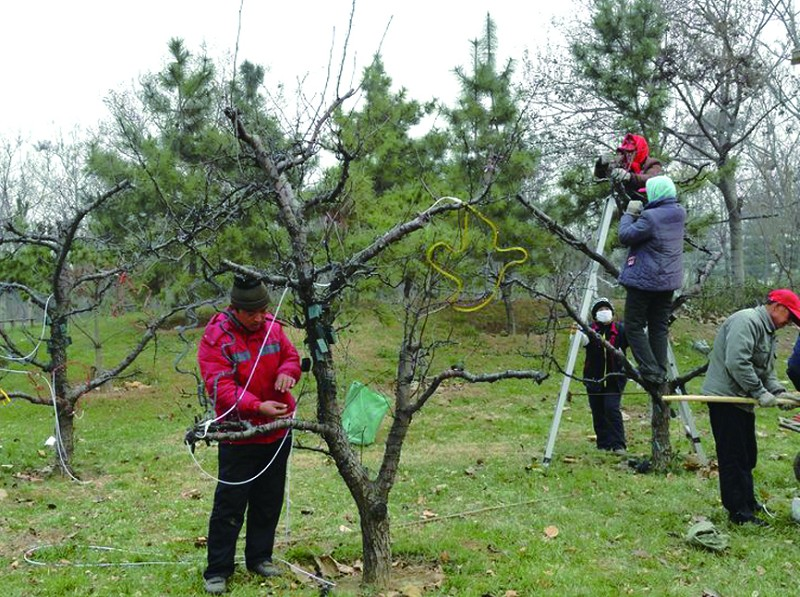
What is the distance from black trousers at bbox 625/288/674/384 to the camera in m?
6.67

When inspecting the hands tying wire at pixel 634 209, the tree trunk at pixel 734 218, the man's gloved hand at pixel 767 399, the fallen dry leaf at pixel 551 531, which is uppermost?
the tree trunk at pixel 734 218

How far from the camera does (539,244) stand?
1720cm

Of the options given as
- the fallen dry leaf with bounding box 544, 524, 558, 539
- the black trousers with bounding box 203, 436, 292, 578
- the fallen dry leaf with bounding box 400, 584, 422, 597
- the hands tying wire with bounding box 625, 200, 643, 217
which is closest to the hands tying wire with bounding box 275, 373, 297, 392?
the black trousers with bounding box 203, 436, 292, 578

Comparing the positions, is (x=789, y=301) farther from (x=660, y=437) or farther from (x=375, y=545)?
(x=375, y=545)

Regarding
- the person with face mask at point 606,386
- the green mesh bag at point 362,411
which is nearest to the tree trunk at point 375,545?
the person with face mask at point 606,386

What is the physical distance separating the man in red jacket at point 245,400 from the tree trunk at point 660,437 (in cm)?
381

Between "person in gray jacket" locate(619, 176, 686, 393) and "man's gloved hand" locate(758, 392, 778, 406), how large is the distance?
145 centimetres

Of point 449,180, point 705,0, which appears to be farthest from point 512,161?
point 705,0

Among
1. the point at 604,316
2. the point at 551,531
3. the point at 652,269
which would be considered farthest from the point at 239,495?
the point at 604,316

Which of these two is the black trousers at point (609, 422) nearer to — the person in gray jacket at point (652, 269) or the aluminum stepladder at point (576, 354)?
the aluminum stepladder at point (576, 354)

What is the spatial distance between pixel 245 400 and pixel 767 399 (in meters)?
3.44

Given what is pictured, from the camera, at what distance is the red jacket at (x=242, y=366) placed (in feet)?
14.6

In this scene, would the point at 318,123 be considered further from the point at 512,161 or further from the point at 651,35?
the point at 651,35

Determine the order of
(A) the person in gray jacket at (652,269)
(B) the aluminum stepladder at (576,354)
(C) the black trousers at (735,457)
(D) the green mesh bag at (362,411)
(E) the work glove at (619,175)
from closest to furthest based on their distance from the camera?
(C) the black trousers at (735,457), (A) the person in gray jacket at (652,269), (E) the work glove at (619,175), (B) the aluminum stepladder at (576,354), (D) the green mesh bag at (362,411)
